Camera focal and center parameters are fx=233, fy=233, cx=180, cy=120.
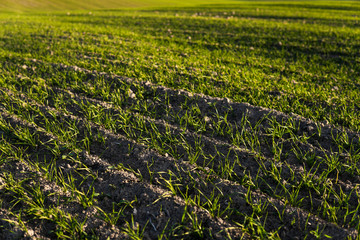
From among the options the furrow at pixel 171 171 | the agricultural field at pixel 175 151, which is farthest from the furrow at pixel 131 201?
the furrow at pixel 171 171

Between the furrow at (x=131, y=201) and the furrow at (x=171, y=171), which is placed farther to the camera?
the furrow at (x=171, y=171)

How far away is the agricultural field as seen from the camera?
225 centimetres

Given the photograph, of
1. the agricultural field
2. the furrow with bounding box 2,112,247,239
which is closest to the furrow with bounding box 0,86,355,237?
the agricultural field

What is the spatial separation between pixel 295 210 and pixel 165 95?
276 cm

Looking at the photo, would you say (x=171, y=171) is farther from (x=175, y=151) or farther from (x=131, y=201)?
(x=131, y=201)

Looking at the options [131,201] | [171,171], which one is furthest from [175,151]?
[131,201]

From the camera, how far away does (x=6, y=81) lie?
16.3 feet

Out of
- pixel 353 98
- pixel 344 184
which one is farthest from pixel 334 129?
pixel 353 98

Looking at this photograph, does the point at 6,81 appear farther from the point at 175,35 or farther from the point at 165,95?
the point at 175,35

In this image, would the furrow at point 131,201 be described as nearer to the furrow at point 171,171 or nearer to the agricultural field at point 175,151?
the agricultural field at point 175,151

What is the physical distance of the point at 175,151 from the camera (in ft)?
10.2

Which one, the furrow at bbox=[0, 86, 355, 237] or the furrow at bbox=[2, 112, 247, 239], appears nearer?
the furrow at bbox=[2, 112, 247, 239]

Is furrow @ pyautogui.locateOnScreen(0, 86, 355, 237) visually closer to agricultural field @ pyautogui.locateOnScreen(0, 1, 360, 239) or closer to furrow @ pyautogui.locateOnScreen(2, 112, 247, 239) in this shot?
agricultural field @ pyautogui.locateOnScreen(0, 1, 360, 239)

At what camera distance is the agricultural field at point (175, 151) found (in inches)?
88.5
